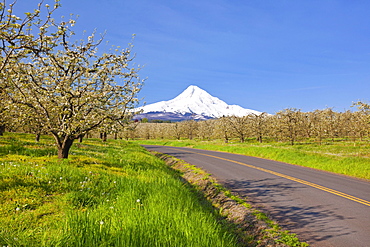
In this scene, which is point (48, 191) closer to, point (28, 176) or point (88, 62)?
point (28, 176)

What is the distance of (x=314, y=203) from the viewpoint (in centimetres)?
875

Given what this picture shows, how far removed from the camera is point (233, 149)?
1289 inches

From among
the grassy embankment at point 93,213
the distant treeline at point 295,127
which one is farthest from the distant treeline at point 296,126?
the grassy embankment at point 93,213

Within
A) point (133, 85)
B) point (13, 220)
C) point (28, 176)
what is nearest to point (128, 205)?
point (13, 220)

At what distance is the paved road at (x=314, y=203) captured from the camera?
20.4 feet

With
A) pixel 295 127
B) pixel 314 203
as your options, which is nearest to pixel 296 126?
pixel 295 127

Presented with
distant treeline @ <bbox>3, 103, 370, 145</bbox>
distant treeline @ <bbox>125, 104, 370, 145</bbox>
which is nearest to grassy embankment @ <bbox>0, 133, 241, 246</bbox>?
distant treeline @ <bbox>3, 103, 370, 145</bbox>

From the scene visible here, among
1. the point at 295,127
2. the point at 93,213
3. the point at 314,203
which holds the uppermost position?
the point at 295,127

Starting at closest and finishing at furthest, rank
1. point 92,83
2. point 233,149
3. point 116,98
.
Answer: point 92,83
point 116,98
point 233,149

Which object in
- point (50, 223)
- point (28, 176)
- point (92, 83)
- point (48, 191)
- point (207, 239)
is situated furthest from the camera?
point (92, 83)

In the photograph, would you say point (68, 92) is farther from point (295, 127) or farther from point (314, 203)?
point (295, 127)

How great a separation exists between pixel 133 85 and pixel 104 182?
642 centimetres

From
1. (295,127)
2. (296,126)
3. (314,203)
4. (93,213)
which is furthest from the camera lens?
(296,126)

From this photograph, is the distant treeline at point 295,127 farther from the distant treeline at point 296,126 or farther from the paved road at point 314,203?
the paved road at point 314,203
